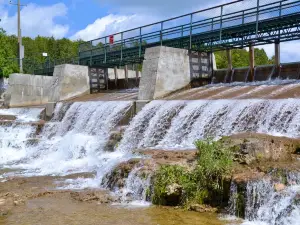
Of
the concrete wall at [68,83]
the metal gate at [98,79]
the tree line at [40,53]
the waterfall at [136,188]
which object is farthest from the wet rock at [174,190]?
the tree line at [40,53]

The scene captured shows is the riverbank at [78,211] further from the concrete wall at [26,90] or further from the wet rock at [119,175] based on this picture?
the concrete wall at [26,90]

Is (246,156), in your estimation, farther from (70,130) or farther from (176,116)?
(70,130)

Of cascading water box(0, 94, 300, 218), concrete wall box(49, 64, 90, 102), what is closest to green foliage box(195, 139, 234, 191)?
cascading water box(0, 94, 300, 218)

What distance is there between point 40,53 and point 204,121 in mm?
45084

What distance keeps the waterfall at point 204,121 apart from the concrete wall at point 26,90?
42.9 feet

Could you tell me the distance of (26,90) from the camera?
82.8ft

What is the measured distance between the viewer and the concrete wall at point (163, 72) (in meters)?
16.5

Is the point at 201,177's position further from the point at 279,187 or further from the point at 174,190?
the point at 279,187

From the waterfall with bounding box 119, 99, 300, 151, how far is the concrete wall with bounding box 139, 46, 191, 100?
2.47m

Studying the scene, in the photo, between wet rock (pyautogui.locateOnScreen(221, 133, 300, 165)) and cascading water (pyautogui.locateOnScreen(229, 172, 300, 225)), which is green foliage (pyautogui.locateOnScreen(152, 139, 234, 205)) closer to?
wet rock (pyautogui.locateOnScreen(221, 133, 300, 165))

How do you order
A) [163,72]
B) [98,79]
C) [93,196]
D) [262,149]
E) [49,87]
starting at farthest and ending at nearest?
1. [98,79]
2. [49,87]
3. [163,72]
4. [93,196]
5. [262,149]

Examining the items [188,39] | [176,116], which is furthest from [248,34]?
[176,116]

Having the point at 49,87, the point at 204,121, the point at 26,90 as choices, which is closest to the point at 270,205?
the point at 204,121

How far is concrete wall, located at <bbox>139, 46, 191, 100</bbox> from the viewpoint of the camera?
54.1ft
